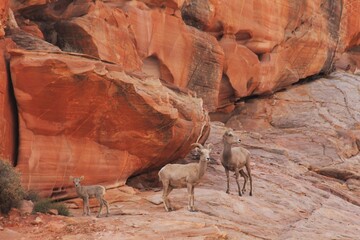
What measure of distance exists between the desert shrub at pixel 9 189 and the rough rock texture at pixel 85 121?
1.80m

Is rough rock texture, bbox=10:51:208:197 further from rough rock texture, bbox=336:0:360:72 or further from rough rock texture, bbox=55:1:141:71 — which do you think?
rough rock texture, bbox=336:0:360:72

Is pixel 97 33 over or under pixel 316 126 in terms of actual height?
over

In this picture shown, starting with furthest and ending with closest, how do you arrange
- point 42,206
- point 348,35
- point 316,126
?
point 348,35
point 316,126
point 42,206

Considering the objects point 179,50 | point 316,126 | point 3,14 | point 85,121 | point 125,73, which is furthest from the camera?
point 316,126

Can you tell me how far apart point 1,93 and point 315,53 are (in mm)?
29010

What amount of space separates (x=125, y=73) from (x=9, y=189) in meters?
5.39

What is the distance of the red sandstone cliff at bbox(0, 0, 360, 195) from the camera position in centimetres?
1474

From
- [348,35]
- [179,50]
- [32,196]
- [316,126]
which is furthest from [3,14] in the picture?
[348,35]

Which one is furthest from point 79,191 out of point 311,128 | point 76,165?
point 311,128

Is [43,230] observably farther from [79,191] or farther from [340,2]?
[340,2]

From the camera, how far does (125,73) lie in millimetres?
16219

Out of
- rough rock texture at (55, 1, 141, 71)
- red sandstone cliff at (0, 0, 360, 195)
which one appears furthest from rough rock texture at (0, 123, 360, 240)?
rough rock texture at (55, 1, 141, 71)

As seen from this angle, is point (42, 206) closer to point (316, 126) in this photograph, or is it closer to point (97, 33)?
point (97, 33)

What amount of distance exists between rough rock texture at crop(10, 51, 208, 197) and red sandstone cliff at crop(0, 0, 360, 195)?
29 mm
